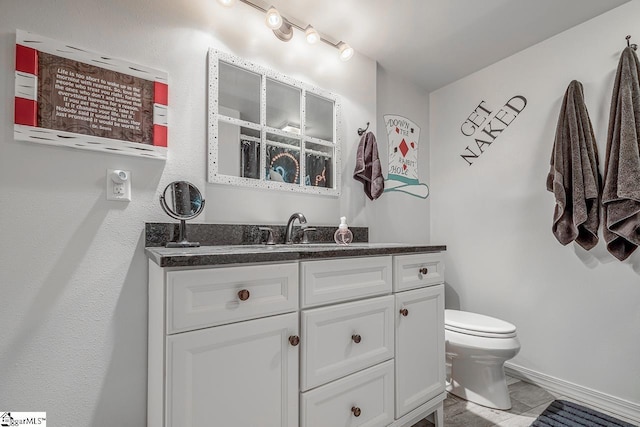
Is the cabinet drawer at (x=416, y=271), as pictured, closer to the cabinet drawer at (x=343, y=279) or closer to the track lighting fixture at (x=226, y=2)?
the cabinet drawer at (x=343, y=279)

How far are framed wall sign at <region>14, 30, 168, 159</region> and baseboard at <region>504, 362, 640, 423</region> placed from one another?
254cm

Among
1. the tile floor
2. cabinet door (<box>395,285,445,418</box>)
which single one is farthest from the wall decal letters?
the tile floor

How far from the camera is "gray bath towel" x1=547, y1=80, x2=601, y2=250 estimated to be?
1684 millimetres

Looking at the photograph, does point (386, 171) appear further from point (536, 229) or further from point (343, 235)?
point (536, 229)

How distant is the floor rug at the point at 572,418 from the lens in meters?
1.55

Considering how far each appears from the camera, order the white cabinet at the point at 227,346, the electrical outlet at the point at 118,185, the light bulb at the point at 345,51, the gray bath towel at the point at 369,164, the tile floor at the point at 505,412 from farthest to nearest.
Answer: the gray bath towel at the point at 369,164, the light bulb at the point at 345,51, the tile floor at the point at 505,412, the electrical outlet at the point at 118,185, the white cabinet at the point at 227,346

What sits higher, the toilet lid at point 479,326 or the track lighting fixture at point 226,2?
the track lighting fixture at point 226,2

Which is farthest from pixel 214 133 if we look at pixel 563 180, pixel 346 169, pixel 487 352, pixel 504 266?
pixel 504 266

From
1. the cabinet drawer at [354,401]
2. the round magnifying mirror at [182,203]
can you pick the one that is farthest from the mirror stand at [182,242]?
the cabinet drawer at [354,401]

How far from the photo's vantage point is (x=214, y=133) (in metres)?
1.48

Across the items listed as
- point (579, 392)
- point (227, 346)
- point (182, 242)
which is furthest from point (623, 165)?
point (182, 242)

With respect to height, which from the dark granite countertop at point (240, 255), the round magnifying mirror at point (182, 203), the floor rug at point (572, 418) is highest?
the round magnifying mirror at point (182, 203)

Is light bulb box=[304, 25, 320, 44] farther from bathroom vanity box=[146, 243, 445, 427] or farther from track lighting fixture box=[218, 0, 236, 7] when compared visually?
bathroom vanity box=[146, 243, 445, 427]

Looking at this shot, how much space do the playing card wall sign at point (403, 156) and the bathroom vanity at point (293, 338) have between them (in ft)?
3.27
